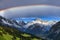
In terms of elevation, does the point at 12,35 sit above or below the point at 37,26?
below

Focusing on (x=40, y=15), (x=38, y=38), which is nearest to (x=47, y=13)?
(x=40, y=15)

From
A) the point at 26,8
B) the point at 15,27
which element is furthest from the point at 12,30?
the point at 26,8

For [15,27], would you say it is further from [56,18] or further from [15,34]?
[56,18]

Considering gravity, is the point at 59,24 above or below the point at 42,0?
A: below

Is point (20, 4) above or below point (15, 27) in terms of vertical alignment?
above

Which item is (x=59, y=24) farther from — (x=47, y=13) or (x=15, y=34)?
(x=15, y=34)
